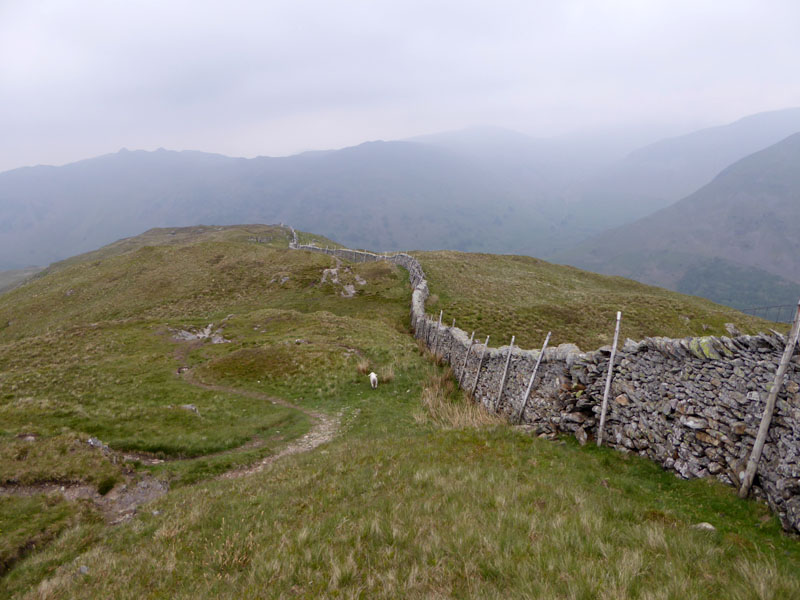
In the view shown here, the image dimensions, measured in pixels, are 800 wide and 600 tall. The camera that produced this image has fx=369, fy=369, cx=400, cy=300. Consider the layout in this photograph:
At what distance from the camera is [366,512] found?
23.0ft

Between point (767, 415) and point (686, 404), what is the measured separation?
2032 mm

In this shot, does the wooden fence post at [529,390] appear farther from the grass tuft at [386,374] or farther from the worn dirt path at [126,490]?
the grass tuft at [386,374]

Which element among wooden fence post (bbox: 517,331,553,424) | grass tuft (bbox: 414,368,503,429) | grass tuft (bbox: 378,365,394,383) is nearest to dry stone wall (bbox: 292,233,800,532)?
wooden fence post (bbox: 517,331,553,424)

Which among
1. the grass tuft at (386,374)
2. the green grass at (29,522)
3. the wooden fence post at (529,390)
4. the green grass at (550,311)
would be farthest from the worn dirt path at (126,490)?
the green grass at (550,311)

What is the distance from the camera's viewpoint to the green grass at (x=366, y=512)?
473 cm

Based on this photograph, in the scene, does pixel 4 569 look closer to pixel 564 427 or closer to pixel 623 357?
pixel 564 427

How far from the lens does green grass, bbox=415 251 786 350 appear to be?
35.9m

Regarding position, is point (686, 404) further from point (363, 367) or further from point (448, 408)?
point (363, 367)

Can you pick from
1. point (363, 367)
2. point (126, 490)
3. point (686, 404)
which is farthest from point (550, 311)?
point (126, 490)

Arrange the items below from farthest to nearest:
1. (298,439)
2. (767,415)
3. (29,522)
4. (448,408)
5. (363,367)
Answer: (363,367)
(448,408)
(298,439)
(29,522)
(767,415)

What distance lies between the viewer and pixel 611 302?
47438 mm

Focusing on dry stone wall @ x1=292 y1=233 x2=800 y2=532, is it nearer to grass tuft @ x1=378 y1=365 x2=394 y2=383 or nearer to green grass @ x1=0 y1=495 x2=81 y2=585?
grass tuft @ x1=378 y1=365 x2=394 y2=383

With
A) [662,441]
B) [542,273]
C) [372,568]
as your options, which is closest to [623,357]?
[662,441]

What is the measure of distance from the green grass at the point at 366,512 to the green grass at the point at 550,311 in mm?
16175
